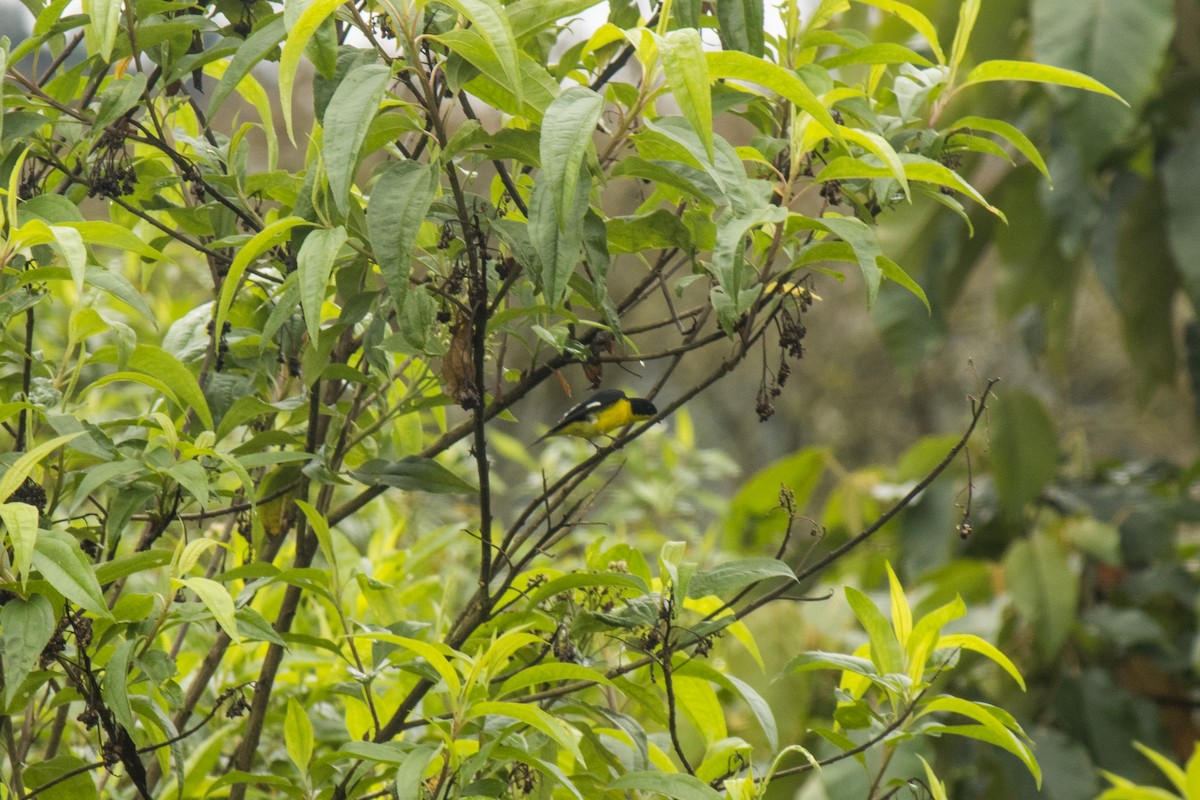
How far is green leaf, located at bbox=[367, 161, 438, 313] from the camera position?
82cm

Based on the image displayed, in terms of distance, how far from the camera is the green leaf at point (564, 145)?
733mm

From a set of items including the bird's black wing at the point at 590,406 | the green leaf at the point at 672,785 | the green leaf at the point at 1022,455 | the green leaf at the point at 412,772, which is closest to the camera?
the green leaf at the point at 412,772

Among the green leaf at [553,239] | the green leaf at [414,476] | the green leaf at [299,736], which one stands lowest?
the green leaf at [299,736]

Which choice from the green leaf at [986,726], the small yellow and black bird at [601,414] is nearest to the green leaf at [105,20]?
the green leaf at [986,726]

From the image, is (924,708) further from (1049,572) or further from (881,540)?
(881,540)

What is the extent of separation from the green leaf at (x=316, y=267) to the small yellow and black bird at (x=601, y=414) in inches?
36.7

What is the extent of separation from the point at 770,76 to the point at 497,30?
0.67 feet

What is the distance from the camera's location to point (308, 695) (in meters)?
1.56

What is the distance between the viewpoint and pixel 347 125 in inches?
30.3

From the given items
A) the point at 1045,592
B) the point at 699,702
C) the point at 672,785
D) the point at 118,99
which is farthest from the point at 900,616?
the point at 1045,592

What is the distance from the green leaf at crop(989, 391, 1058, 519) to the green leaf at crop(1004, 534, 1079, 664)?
0.21 meters

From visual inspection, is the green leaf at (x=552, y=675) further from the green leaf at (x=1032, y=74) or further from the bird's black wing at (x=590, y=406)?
the bird's black wing at (x=590, y=406)

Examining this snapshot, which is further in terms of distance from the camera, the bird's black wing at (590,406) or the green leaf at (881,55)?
the bird's black wing at (590,406)

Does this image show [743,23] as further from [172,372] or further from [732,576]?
[172,372]
